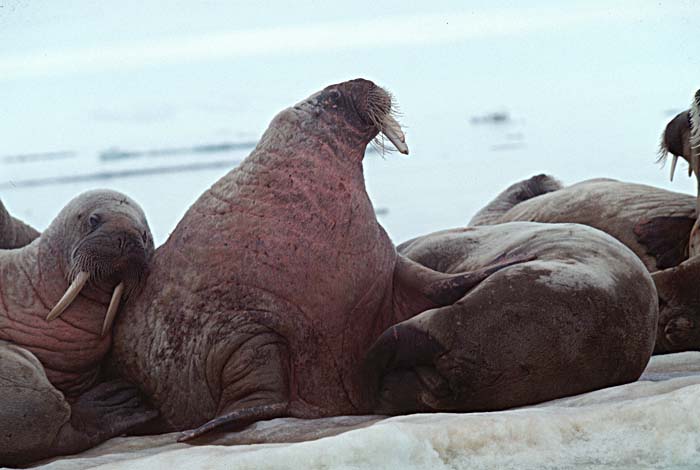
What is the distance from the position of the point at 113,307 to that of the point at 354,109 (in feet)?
3.37

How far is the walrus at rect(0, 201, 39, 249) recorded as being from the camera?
13.3ft

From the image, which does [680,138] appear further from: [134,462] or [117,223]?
[134,462]

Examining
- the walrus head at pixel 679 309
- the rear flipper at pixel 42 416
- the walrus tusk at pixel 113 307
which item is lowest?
the walrus head at pixel 679 309

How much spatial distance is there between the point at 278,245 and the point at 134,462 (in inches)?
42.5

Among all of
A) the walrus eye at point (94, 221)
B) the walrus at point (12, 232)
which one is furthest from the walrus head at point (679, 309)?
the walrus at point (12, 232)

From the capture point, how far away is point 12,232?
4121 millimetres

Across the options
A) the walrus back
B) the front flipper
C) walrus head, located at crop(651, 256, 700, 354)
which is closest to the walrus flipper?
walrus head, located at crop(651, 256, 700, 354)

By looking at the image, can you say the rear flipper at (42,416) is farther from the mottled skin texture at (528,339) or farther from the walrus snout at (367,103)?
the walrus snout at (367,103)

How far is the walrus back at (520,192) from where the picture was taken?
5523 millimetres

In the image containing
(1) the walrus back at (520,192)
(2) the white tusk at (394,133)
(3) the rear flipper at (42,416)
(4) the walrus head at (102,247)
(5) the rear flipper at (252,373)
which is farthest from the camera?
(1) the walrus back at (520,192)

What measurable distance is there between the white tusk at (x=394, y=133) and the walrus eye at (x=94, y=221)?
951mm

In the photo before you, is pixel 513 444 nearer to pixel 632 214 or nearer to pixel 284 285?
pixel 284 285

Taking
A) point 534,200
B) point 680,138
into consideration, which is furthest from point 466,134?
point 680,138

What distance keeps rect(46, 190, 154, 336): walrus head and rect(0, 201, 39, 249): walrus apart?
0.72 meters
